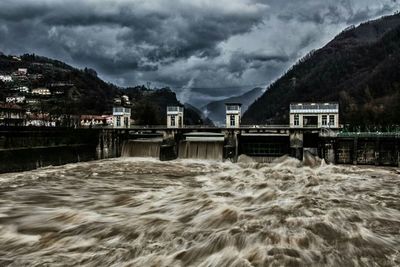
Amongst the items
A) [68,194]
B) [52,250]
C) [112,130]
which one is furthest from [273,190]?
[112,130]

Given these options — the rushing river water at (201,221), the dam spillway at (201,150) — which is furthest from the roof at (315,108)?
the rushing river water at (201,221)

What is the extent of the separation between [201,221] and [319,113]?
31.0 m

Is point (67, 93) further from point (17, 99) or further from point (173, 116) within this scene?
point (173, 116)

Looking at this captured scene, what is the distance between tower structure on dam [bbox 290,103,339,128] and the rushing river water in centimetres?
1508

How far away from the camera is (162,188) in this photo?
2400 centimetres

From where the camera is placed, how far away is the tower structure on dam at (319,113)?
42.2 meters

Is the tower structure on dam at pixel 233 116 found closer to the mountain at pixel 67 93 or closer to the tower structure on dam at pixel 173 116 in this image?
the tower structure on dam at pixel 173 116

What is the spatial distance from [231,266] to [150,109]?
244 ft

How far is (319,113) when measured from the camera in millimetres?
42594

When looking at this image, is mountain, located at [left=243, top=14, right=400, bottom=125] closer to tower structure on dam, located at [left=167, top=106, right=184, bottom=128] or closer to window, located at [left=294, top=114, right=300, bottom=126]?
window, located at [left=294, top=114, right=300, bottom=126]

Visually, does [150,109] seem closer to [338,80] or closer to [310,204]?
[310,204]

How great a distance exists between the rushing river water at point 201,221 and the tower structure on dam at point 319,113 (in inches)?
594

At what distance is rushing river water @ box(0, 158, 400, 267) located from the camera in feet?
37.8

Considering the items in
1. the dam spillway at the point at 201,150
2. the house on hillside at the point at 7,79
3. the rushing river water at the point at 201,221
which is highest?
the house on hillside at the point at 7,79
